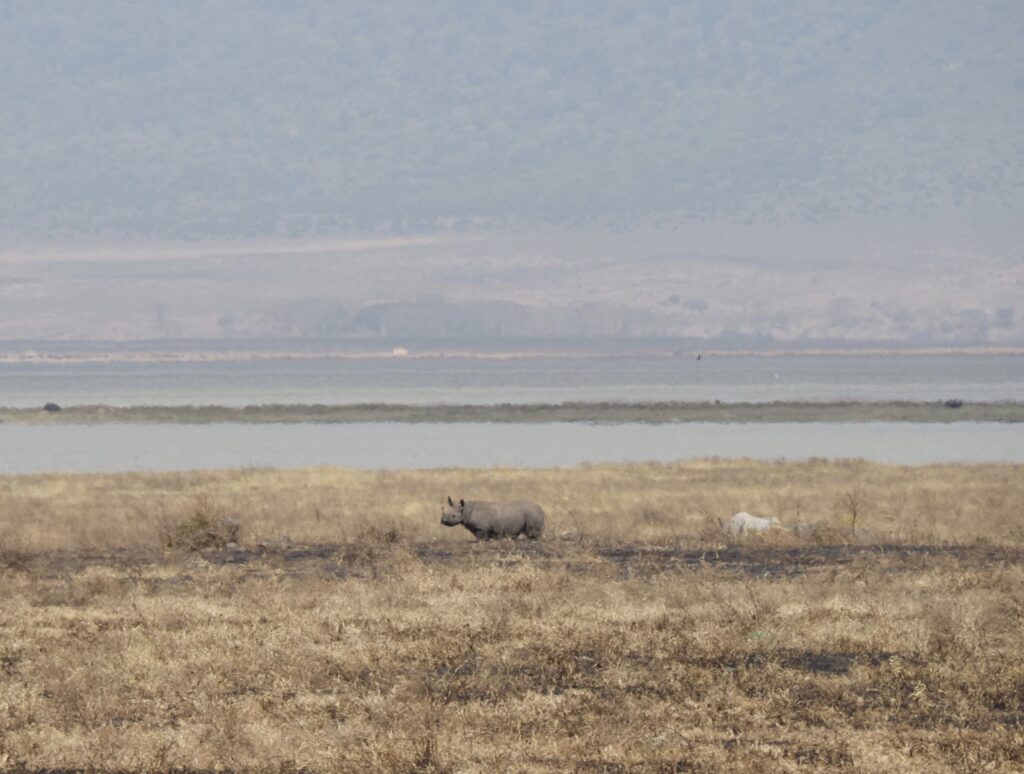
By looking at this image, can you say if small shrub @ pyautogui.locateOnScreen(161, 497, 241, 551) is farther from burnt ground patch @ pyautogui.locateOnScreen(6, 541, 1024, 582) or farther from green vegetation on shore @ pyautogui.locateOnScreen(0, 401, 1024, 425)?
green vegetation on shore @ pyautogui.locateOnScreen(0, 401, 1024, 425)

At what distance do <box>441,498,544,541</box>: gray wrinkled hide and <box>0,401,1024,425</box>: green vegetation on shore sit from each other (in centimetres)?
5657

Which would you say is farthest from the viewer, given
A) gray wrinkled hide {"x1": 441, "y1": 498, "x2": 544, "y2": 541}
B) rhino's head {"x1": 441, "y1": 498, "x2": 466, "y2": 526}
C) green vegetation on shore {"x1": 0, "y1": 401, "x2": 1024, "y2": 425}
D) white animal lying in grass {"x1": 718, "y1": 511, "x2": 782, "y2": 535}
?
green vegetation on shore {"x1": 0, "y1": 401, "x2": 1024, "y2": 425}

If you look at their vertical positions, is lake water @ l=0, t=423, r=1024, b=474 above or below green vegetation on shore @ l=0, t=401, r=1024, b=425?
below

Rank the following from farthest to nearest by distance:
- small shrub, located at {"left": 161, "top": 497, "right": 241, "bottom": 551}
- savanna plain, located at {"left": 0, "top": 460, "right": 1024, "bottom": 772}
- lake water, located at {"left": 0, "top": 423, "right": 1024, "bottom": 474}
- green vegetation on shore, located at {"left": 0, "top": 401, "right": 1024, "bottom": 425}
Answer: green vegetation on shore, located at {"left": 0, "top": 401, "right": 1024, "bottom": 425} → lake water, located at {"left": 0, "top": 423, "right": 1024, "bottom": 474} → small shrub, located at {"left": 161, "top": 497, "right": 241, "bottom": 551} → savanna plain, located at {"left": 0, "top": 460, "right": 1024, "bottom": 772}

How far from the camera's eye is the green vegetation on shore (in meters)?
85.2

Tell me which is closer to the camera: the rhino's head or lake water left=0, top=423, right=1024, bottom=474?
the rhino's head

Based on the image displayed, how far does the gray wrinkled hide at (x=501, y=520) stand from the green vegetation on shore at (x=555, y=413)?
186 ft

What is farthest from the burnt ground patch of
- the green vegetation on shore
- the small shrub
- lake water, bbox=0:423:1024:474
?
the green vegetation on shore

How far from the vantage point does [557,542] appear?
25.4 metres

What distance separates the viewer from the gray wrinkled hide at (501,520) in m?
26.5

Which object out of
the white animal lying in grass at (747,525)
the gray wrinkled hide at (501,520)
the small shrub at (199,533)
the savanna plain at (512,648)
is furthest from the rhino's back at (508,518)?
the small shrub at (199,533)

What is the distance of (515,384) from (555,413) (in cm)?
5088

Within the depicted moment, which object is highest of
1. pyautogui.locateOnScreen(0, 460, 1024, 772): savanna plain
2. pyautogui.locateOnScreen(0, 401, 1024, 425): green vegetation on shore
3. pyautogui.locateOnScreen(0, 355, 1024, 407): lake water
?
pyautogui.locateOnScreen(0, 355, 1024, 407): lake water

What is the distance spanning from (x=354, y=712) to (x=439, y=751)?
152 cm
